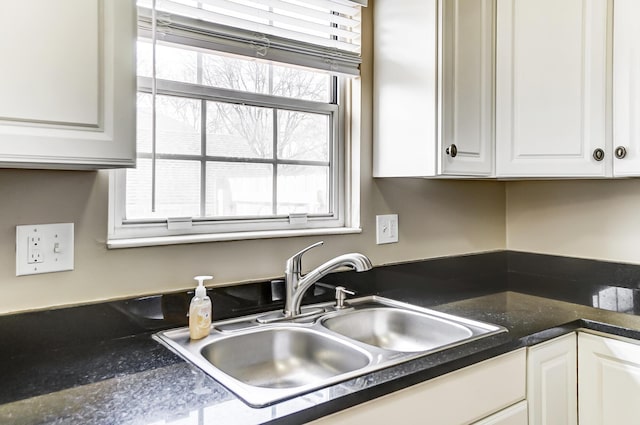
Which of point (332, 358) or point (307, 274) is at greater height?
point (307, 274)

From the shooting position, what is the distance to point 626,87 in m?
1.48

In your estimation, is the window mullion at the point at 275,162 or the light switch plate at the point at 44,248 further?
the window mullion at the point at 275,162

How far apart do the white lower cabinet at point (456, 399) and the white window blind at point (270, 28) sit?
1.04m

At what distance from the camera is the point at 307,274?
55.9 inches

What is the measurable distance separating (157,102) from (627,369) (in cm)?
155

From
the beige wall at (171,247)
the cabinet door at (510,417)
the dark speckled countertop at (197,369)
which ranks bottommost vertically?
the cabinet door at (510,417)

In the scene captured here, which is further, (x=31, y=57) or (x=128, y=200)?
(x=128, y=200)

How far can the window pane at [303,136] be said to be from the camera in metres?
1.58

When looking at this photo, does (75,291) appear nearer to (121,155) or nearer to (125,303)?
(125,303)

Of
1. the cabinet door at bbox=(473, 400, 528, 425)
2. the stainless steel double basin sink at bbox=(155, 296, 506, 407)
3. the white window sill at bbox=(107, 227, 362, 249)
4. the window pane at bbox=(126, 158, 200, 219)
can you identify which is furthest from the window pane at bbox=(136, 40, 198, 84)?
the cabinet door at bbox=(473, 400, 528, 425)

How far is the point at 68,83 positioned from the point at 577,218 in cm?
192

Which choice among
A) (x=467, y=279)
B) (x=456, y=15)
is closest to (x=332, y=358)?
(x=467, y=279)

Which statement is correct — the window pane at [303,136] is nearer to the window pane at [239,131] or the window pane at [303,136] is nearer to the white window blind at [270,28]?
the window pane at [239,131]

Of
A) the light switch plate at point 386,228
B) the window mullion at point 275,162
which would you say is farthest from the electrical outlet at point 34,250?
the light switch plate at point 386,228
